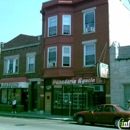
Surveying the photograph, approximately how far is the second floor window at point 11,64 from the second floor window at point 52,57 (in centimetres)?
602

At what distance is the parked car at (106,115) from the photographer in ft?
50.1

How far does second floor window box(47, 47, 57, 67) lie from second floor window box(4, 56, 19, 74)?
6022mm

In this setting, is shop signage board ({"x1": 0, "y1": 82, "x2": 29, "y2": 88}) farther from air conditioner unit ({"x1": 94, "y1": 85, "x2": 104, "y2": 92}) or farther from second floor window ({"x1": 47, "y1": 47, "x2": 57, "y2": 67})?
air conditioner unit ({"x1": 94, "y1": 85, "x2": 104, "y2": 92})

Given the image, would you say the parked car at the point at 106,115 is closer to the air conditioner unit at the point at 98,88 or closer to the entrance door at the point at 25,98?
the air conditioner unit at the point at 98,88

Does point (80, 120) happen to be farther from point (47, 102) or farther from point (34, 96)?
point (34, 96)

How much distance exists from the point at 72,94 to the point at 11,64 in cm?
1023

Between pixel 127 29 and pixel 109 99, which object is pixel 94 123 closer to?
pixel 109 99

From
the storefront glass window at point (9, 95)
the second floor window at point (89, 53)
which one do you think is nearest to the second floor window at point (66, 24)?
the second floor window at point (89, 53)

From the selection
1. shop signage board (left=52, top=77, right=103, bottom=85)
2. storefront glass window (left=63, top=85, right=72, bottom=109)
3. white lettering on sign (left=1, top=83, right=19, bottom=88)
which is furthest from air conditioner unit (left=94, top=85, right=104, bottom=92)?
white lettering on sign (left=1, top=83, right=19, bottom=88)

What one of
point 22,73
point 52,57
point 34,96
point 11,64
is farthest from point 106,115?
point 11,64

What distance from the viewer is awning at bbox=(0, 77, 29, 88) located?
27.8m

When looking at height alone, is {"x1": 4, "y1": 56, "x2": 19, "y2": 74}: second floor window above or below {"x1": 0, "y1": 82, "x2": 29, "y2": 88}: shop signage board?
above

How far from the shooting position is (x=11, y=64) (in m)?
30.6

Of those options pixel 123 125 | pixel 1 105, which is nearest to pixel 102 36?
pixel 123 125
